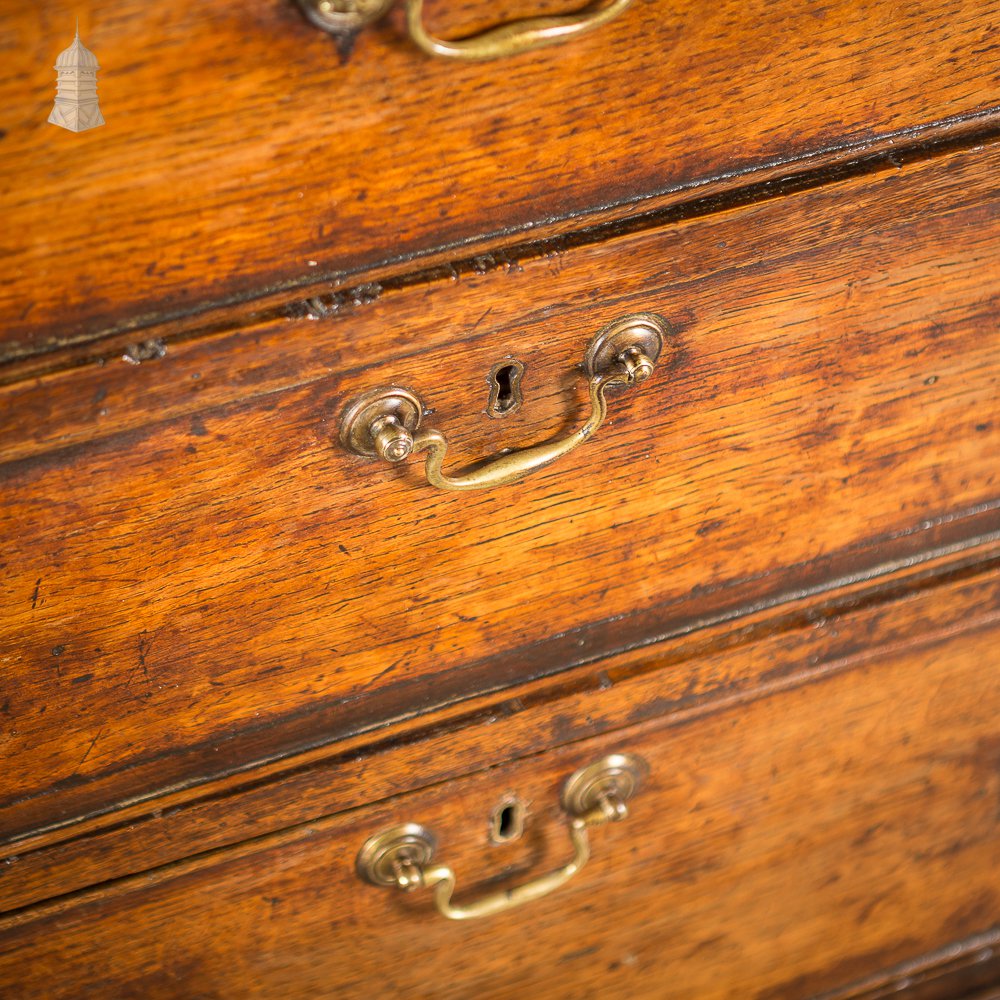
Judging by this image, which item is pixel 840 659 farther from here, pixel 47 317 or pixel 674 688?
pixel 47 317

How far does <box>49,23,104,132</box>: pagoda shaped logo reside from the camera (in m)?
0.34

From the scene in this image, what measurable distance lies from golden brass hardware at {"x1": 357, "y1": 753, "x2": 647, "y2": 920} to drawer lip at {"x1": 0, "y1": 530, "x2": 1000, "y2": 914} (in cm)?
3

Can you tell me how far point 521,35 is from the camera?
0.37 metres

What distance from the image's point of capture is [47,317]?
386 millimetres

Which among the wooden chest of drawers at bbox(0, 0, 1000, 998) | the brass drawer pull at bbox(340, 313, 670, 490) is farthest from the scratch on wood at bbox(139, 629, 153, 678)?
the brass drawer pull at bbox(340, 313, 670, 490)

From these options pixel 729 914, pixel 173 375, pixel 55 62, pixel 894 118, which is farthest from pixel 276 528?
pixel 729 914

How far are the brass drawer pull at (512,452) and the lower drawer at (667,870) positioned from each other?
183mm

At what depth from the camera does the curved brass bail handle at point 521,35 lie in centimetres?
37

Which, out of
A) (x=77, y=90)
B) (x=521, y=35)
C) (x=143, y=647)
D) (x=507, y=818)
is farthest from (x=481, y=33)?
(x=507, y=818)

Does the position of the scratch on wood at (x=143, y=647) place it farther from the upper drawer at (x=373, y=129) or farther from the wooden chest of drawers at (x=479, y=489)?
the upper drawer at (x=373, y=129)

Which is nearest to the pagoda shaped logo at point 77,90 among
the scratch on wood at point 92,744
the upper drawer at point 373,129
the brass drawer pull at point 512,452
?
the upper drawer at point 373,129

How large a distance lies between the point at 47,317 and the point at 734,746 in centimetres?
46

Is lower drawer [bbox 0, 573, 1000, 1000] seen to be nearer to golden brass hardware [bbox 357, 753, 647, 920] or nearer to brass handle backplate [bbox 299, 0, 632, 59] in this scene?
golden brass hardware [bbox 357, 753, 647, 920]

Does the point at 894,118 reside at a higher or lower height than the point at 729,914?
higher
